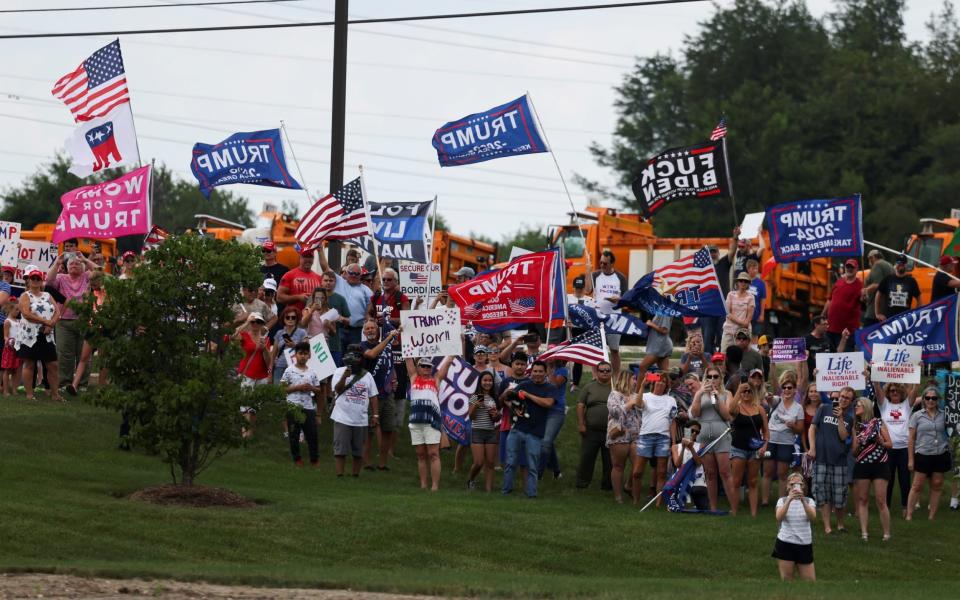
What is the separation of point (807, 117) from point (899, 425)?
56378 millimetres

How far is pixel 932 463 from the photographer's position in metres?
23.1

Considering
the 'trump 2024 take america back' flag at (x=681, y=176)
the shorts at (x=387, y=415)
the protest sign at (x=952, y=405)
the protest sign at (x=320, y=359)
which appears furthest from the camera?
the 'trump 2024 take america back' flag at (x=681, y=176)

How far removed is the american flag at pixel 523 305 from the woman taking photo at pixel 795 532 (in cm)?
737

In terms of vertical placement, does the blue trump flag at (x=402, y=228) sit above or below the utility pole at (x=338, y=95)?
below

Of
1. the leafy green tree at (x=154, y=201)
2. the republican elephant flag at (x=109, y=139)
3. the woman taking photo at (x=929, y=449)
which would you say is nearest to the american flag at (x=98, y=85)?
the republican elephant flag at (x=109, y=139)

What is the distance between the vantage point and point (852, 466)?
2277 centimetres

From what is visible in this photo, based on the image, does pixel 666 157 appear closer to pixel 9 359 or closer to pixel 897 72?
pixel 9 359

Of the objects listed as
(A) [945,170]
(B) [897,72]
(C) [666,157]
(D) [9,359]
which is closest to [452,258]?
(C) [666,157]

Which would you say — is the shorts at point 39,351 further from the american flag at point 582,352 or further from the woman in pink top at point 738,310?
the woman in pink top at point 738,310

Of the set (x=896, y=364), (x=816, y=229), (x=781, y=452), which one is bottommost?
(x=781, y=452)

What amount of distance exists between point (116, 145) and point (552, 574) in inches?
446

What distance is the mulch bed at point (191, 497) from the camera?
20.2m

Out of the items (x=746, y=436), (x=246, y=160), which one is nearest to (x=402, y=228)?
(x=246, y=160)

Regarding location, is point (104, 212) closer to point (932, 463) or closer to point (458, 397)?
point (458, 397)
